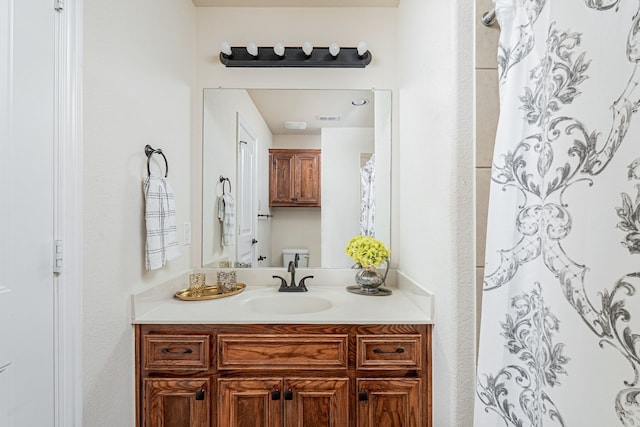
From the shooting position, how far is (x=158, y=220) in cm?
143

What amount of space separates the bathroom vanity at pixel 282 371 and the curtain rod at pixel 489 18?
1.12 metres

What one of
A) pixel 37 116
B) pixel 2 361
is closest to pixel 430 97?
pixel 37 116

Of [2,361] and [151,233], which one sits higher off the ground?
[151,233]

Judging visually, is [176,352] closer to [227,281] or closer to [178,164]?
[227,281]

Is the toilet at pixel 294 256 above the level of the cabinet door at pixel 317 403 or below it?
above

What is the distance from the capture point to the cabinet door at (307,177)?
6.54 feet

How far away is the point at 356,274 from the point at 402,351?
0.58m

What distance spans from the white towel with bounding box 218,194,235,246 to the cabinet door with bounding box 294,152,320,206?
441mm

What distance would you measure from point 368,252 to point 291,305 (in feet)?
1.71

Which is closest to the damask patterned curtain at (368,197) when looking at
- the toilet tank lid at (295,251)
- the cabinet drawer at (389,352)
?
the toilet tank lid at (295,251)

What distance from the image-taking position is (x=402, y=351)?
1.34 m

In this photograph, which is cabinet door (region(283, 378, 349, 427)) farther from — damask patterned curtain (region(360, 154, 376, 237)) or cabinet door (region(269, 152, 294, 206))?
cabinet door (region(269, 152, 294, 206))

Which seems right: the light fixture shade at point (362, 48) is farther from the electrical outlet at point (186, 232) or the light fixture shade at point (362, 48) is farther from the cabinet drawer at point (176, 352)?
the cabinet drawer at point (176, 352)

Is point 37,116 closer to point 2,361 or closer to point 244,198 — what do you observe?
point 2,361
